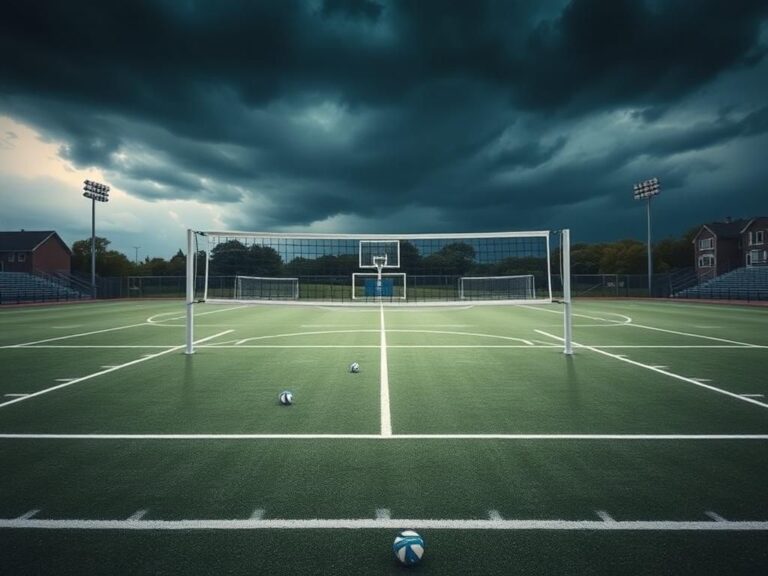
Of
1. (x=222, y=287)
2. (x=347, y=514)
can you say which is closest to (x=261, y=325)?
(x=222, y=287)

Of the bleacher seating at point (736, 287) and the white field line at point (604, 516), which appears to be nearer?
the white field line at point (604, 516)

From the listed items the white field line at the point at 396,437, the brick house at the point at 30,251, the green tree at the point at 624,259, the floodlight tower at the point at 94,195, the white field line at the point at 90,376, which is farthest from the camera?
the green tree at the point at 624,259

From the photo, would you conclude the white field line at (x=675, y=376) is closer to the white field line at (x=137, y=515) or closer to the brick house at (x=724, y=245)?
the white field line at (x=137, y=515)

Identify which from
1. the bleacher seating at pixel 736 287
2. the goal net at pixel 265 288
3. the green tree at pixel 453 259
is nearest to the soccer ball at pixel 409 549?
the green tree at pixel 453 259

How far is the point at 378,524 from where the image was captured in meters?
3.78

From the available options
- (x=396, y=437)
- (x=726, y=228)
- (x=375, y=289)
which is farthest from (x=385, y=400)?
(x=726, y=228)

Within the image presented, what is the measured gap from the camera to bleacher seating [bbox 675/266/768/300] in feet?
145

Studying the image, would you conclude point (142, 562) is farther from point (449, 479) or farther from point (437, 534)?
point (449, 479)

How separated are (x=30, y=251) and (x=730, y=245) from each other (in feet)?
333

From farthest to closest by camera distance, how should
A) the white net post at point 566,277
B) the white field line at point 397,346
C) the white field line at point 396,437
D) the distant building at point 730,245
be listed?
the distant building at point 730,245 < the white field line at point 397,346 < the white net post at point 566,277 < the white field line at point 396,437

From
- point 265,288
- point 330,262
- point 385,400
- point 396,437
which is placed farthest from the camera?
point 330,262

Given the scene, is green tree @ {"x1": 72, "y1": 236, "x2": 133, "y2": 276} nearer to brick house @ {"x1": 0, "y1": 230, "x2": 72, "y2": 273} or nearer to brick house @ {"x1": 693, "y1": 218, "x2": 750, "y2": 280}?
brick house @ {"x1": 0, "y1": 230, "x2": 72, "y2": 273}

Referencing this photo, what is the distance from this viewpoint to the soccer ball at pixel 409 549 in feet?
10.6

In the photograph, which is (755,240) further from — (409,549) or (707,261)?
(409,549)
